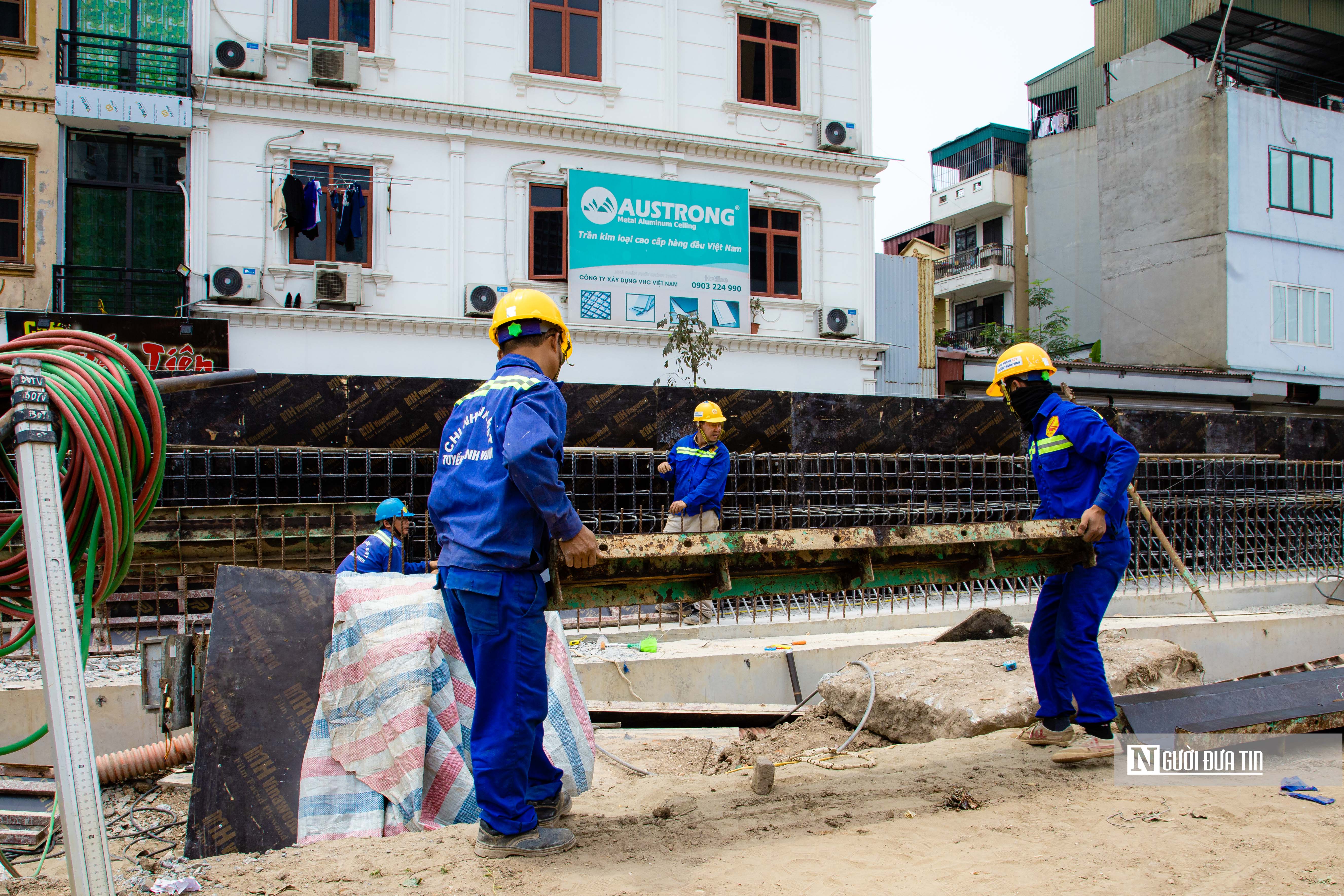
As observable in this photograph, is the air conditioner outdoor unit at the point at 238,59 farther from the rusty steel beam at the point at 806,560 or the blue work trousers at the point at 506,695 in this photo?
the blue work trousers at the point at 506,695

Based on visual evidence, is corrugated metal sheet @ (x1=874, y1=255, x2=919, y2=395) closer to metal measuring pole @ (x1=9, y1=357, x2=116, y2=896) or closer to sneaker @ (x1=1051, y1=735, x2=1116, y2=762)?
sneaker @ (x1=1051, y1=735, x2=1116, y2=762)

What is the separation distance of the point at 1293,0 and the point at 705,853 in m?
27.5

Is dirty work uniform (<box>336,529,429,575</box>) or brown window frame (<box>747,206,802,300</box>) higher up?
brown window frame (<box>747,206,802,300</box>)

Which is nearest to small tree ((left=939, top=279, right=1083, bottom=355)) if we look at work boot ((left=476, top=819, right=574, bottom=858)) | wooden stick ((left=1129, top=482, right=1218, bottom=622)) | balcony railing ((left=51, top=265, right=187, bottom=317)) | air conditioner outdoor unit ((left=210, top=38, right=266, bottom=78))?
wooden stick ((left=1129, top=482, right=1218, bottom=622))

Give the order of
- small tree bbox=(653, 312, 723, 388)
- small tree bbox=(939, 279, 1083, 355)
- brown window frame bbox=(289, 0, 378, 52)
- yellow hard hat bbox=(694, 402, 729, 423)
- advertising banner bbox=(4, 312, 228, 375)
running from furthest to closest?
small tree bbox=(939, 279, 1083, 355), small tree bbox=(653, 312, 723, 388), brown window frame bbox=(289, 0, 378, 52), advertising banner bbox=(4, 312, 228, 375), yellow hard hat bbox=(694, 402, 729, 423)

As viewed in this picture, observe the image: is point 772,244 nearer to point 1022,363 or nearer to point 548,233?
point 548,233

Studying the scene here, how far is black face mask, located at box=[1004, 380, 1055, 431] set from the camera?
5.15 metres

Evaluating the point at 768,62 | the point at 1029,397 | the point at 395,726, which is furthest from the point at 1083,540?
the point at 768,62

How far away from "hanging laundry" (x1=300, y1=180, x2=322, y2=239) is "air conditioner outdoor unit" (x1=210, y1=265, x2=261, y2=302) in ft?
3.51

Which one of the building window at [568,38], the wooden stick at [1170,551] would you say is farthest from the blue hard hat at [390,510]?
the building window at [568,38]

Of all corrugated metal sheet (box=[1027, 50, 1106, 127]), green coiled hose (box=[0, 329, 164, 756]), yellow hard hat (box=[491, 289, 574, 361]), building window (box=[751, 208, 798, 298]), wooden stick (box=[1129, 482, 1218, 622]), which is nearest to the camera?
green coiled hose (box=[0, 329, 164, 756])

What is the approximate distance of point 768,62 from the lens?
17.7m

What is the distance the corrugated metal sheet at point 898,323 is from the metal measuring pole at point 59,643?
17.0 metres

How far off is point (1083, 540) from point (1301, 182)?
968 inches
